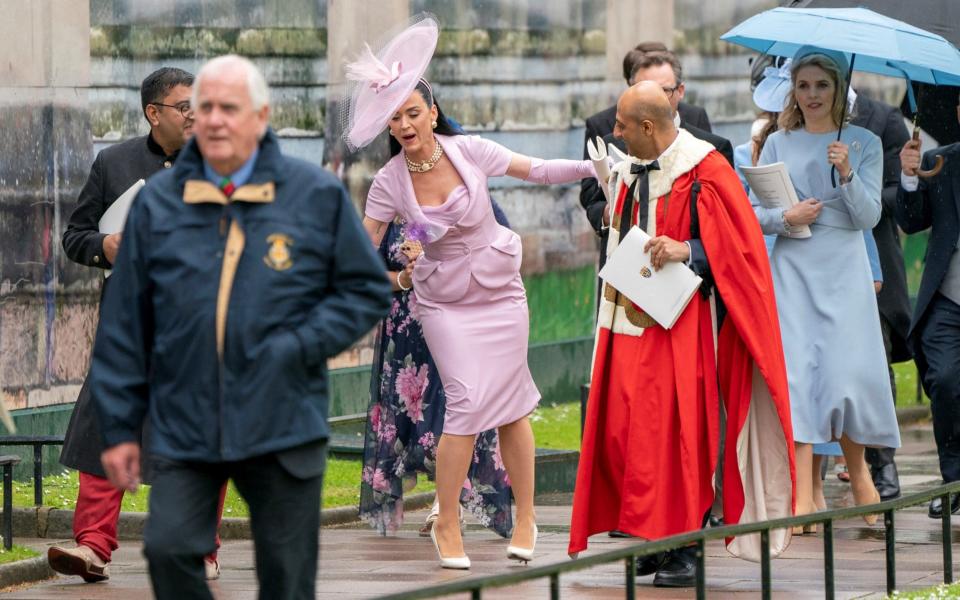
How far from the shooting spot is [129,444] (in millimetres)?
5547

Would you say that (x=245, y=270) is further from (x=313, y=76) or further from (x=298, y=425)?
(x=313, y=76)

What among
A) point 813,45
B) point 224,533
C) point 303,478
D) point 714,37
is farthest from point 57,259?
point 714,37

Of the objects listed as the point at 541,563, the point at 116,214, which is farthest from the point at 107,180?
the point at 541,563

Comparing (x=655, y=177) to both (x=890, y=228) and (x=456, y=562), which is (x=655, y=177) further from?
(x=890, y=228)

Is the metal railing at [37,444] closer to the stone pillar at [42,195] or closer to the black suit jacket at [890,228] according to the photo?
the stone pillar at [42,195]

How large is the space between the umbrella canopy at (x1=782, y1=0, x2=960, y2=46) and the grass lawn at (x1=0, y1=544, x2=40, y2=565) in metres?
4.35

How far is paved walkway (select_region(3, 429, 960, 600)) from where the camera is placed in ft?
27.0

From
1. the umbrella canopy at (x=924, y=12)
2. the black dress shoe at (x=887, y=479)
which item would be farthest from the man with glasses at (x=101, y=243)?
the black dress shoe at (x=887, y=479)

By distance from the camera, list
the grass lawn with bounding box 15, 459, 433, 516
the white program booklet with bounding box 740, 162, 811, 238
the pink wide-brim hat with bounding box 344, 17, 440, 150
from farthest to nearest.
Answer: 1. the grass lawn with bounding box 15, 459, 433, 516
2. the white program booklet with bounding box 740, 162, 811, 238
3. the pink wide-brim hat with bounding box 344, 17, 440, 150

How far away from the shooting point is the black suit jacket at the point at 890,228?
11.1 meters

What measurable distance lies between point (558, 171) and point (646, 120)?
958 mm

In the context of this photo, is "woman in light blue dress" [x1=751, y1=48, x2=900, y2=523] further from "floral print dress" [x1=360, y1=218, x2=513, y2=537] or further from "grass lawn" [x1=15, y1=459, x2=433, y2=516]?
"grass lawn" [x1=15, y1=459, x2=433, y2=516]

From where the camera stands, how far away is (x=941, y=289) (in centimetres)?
1034

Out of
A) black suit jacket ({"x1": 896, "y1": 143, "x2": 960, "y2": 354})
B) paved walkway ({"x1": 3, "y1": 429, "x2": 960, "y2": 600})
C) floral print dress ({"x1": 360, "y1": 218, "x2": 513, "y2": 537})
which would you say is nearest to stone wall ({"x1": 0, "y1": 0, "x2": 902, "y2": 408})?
paved walkway ({"x1": 3, "y1": 429, "x2": 960, "y2": 600})
